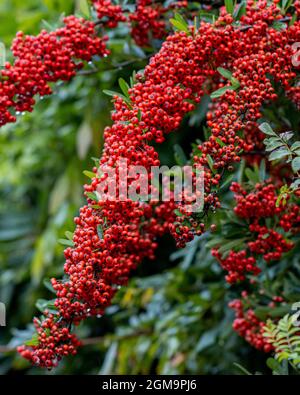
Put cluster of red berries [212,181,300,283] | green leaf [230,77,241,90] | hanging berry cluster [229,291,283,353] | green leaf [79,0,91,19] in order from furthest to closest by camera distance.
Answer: green leaf [79,0,91,19]
hanging berry cluster [229,291,283,353]
cluster of red berries [212,181,300,283]
green leaf [230,77,241,90]

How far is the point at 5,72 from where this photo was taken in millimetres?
1789

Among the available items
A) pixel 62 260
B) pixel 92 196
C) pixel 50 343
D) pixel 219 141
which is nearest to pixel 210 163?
pixel 219 141

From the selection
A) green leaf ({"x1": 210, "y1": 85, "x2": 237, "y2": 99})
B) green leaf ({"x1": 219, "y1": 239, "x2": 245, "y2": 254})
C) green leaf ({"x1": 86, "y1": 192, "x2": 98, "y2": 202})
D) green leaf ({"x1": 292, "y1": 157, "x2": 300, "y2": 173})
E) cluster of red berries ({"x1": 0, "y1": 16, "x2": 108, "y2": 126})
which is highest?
cluster of red berries ({"x1": 0, "y1": 16, "x2": 108, "y2": 126})

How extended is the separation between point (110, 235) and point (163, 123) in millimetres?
302

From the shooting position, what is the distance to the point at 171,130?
5.31 ft

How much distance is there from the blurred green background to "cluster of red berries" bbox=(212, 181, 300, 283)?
0.41m

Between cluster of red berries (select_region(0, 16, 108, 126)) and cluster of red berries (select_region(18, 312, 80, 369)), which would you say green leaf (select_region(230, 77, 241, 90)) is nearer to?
cluster of red berries (select_region(0, 16, 108, 126))

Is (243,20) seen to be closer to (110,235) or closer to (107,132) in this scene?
(107,132)

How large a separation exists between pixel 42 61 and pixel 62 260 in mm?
1947

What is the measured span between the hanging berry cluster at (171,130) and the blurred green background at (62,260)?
0.52 meters

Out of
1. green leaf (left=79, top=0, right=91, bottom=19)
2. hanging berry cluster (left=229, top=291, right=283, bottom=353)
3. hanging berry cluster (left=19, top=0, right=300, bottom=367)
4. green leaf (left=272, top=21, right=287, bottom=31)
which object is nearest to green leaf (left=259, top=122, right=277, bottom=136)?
hanging berry cluster (left=19, top=0, right=300, bottom=367)

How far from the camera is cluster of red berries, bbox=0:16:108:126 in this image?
1.80 meters

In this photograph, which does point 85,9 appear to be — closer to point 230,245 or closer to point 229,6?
point 229,6

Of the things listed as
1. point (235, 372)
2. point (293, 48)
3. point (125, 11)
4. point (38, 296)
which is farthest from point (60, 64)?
point (38, 296)
